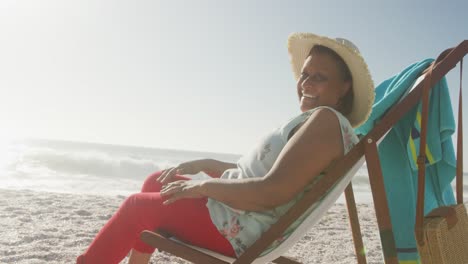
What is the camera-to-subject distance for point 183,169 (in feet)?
7.95

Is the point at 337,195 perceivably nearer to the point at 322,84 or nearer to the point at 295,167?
the point at 295,167

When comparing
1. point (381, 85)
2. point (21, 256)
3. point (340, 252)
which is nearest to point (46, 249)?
point (21, 256)

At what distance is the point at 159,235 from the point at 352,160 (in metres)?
0.87

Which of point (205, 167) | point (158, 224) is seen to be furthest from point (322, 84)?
point (158, 224)

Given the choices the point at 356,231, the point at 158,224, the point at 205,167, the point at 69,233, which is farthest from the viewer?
the point at 69,233

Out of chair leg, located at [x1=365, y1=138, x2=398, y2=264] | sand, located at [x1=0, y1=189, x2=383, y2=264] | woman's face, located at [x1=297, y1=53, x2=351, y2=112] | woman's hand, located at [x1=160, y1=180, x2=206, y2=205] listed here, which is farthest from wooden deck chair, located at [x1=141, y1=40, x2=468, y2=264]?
sand, located at [x1=0, y1=189, x2=383, y2=264]

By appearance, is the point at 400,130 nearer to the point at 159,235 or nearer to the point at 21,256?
the point at 159,235

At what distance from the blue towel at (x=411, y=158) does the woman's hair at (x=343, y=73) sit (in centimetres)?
16

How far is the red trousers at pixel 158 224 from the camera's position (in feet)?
6.12

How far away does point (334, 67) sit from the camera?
2176 millimetres

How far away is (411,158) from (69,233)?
3851 millimetres

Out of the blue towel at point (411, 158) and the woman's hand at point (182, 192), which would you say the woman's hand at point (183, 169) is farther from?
the blue towel at point (411, 158)

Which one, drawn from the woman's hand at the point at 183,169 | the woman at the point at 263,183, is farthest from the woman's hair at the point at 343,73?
the woman's hand at the point at 183,169

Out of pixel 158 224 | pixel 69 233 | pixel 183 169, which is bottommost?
pixel 69 233
